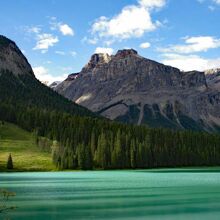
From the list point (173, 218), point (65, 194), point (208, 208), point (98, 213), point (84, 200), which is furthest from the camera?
point (65, 194)

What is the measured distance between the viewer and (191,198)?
78.7 meters

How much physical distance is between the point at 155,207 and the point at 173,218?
36.8ft

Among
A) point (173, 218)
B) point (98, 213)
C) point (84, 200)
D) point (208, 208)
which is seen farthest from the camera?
point (84, 200)

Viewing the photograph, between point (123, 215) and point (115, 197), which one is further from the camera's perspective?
point (115, 197)

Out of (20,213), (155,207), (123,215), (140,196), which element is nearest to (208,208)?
(155,207)

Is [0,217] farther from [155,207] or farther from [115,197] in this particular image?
[115,197]

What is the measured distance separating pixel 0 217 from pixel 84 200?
19979mm

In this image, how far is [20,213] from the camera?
203 ft

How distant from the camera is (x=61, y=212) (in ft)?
206

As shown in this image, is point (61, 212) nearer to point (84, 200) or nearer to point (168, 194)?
point (84, 200)

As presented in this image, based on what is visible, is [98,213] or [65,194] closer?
[98,213]

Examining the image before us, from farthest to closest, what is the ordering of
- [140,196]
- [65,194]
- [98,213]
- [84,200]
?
1. [65,194]
2. [140,196]
3. [84,200]
4. [98,213]

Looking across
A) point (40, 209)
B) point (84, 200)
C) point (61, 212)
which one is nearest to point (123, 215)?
point (61, 212)

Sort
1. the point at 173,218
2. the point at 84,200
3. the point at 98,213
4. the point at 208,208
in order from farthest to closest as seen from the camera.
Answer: the point at 84,200 < the point at 208,208 < the point at 98,213 < the point at 173,218
